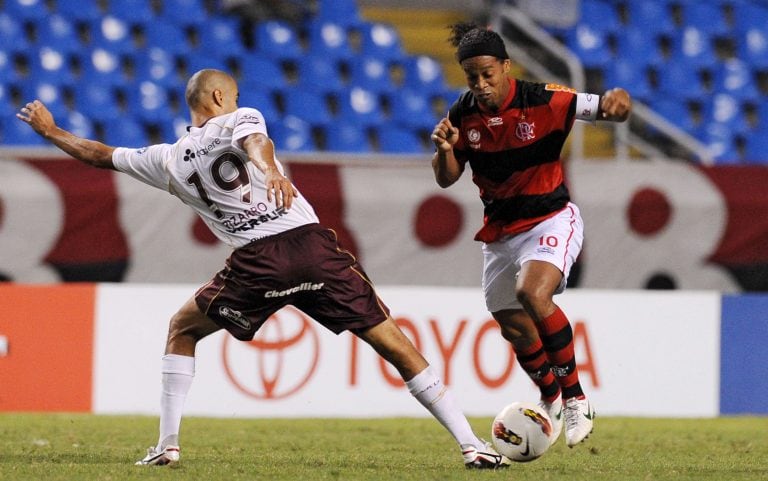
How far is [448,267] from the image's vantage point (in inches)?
399

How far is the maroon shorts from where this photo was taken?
19.2 ft

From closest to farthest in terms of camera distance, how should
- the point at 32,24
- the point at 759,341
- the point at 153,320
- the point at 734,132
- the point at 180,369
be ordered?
the point at 180,369 → the point at 153,320 → the point at 759,341 → the point at 32,24 → the point at 734,132

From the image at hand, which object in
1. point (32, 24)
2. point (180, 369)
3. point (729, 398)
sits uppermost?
point (32, 24)

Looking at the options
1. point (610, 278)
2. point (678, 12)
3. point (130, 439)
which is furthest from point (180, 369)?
point (678, 12)

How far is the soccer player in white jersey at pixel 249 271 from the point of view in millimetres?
5855

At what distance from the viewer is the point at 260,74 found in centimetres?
1305

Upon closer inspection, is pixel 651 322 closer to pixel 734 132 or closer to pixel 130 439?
pixel 130 439

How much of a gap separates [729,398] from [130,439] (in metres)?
4.60

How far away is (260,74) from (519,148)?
22.6 feet

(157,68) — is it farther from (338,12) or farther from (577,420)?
(577,420)

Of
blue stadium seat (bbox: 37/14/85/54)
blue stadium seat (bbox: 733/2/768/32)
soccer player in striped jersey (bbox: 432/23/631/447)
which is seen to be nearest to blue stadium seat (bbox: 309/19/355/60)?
blue stadium seat (bbox: 37/14/85/54)

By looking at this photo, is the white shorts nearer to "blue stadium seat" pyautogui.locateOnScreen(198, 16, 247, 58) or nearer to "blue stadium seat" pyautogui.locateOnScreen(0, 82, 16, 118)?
"blue stadium seat" pyautogui.locateOnScreen(0, 82, 16, 118)

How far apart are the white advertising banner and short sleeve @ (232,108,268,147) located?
12.0 feet

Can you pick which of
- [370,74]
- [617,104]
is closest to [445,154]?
[617,104]
